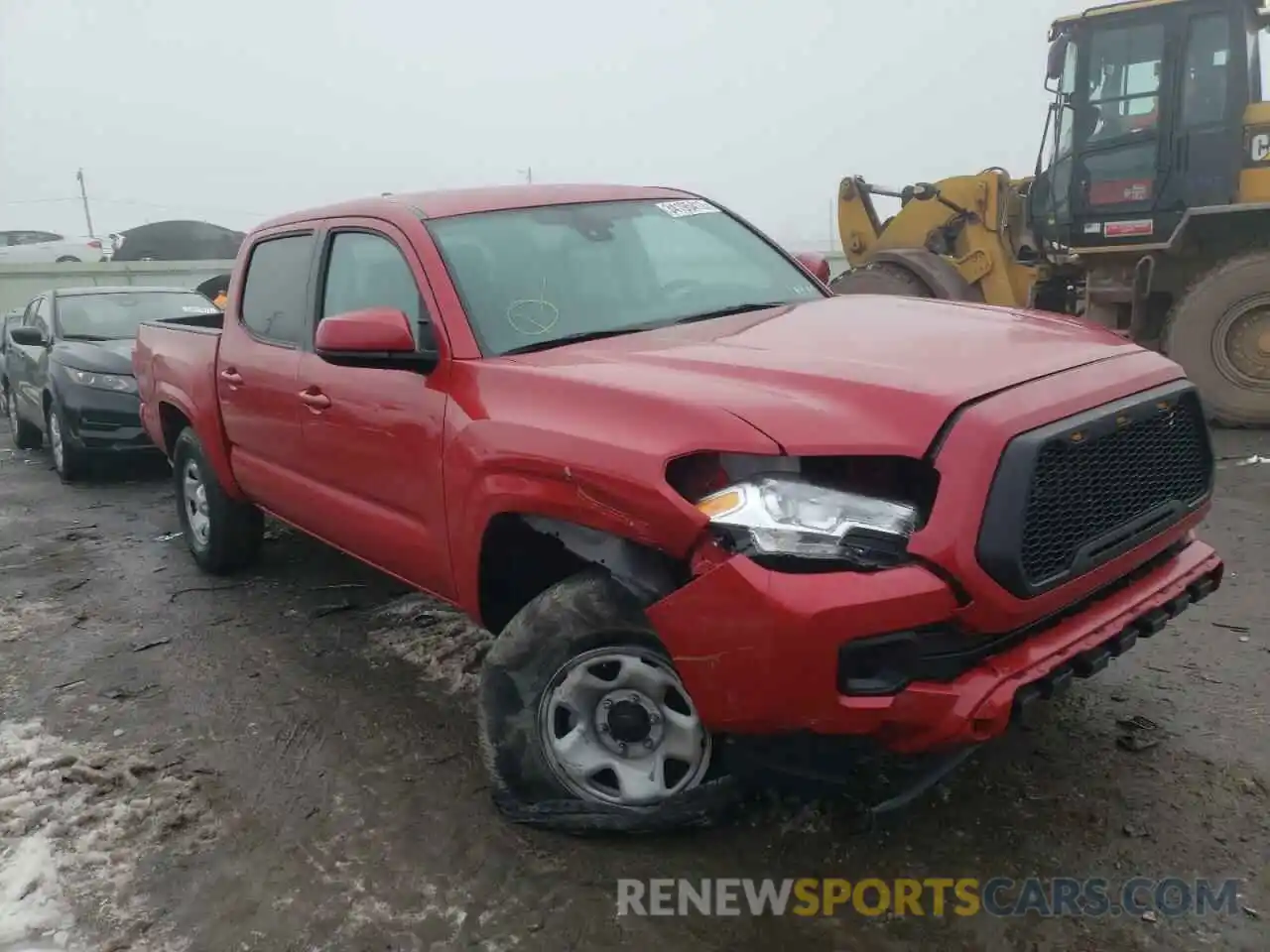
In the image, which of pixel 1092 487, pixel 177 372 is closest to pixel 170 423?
pixel 177 372

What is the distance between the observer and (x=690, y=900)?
2.58 metres

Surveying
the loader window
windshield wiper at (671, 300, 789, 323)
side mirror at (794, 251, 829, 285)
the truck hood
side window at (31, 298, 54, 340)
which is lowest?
side window at (31, 298, 54, 340)

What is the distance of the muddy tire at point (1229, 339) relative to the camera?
7590mm

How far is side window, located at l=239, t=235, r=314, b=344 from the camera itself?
4282 mm

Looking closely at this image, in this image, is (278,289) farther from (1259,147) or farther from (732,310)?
(1259,147)

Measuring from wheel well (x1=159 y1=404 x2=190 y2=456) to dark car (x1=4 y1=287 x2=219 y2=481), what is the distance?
1.48 metres

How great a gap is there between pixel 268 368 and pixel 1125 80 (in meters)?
6.93

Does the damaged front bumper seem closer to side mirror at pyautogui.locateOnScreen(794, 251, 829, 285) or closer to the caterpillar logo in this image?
side mirror at pyautogui.locateOnScreen(794, 251, 829, 285)

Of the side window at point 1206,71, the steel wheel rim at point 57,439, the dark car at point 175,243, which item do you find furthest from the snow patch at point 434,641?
the dark car at point 175,243

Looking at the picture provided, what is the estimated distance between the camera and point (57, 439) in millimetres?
8438

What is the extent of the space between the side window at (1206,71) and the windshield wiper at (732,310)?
575 centimetres

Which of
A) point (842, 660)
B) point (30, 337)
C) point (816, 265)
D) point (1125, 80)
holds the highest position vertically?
point (1125, 80)

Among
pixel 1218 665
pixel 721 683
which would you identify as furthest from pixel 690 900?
pixel 1218 665

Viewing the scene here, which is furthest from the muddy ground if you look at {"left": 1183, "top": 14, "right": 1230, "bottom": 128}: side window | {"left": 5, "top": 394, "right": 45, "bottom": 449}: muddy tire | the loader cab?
{"left": 5, "top": 394, "right": 45, "bottom": 449}: muddy tire
